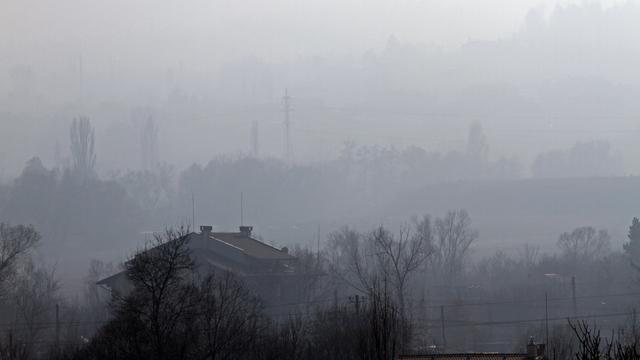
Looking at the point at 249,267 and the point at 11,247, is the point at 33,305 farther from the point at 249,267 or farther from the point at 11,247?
the point at 249,267

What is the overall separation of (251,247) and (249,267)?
303cm

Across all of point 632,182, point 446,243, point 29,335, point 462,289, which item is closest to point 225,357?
point 29,335

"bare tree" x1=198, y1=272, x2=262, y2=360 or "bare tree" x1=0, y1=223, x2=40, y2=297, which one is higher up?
"bare tree" x1=0, y1=223, x2=40, y2=297

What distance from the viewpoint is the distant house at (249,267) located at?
1767 inches

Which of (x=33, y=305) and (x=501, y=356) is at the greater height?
(x=33, y=305)

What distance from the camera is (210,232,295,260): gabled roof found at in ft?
152

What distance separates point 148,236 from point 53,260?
840cm

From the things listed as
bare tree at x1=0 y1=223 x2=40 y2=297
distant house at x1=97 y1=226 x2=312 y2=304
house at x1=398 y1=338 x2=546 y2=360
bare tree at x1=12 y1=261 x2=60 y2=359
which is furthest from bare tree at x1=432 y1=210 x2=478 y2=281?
house at x1=398 y1=338 x2=546 y2=360

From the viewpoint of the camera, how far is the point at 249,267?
148 ft

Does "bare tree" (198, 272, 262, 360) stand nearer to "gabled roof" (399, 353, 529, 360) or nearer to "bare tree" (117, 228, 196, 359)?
"bare tree" (117, 228, 196, 359)

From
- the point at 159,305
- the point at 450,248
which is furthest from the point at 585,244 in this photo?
the point at 159,305

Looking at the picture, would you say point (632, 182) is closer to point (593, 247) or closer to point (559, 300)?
point (593, 247)

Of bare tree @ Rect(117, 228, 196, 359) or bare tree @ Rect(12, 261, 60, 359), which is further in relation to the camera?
bare tree @ Rect(12, 261, 60, 359)

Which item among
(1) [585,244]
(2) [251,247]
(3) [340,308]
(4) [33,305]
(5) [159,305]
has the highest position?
(1) [585,244]
